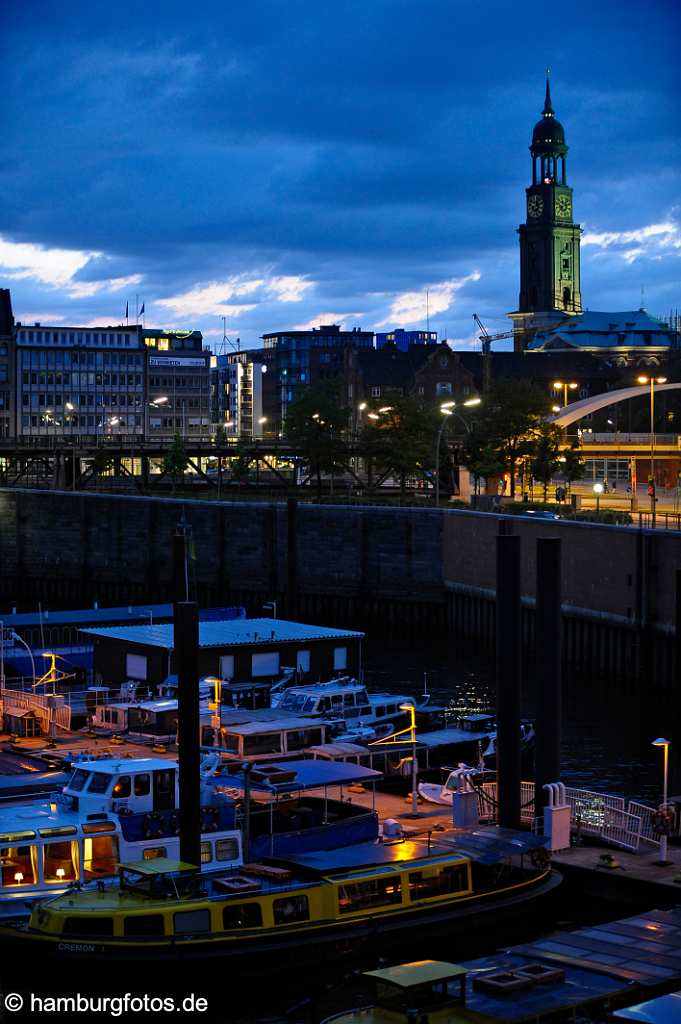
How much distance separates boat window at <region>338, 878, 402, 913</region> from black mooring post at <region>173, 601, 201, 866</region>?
12.7ft

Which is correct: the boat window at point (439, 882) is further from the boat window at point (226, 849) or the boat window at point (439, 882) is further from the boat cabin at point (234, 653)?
the boat cabin at point (234, 653)

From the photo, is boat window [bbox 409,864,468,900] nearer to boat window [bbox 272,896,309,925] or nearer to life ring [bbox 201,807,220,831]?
boat window [bbox 272,896,309,925]

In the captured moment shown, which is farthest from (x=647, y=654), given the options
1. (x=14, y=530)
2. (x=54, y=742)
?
(x=14, y=530)

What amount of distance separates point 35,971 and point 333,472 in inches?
4856

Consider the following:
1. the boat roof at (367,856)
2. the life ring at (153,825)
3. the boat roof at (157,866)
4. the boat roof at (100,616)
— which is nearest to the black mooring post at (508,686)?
the boat roof at (367,856)

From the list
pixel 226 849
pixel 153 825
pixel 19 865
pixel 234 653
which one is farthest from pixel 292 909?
pixel 234 653

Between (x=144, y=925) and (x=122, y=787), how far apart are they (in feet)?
21.1

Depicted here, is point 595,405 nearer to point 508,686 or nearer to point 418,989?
point 508,686

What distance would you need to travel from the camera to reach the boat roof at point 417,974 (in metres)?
27.0

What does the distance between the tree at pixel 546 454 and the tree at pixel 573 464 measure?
0.83 meters

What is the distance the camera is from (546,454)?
139625mm

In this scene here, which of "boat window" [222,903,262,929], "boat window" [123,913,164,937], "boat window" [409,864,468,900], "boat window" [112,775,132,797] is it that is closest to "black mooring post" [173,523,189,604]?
"boat window" [112,775,132,797]

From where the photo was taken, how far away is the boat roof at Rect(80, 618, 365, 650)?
218 feet

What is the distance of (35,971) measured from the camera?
34.0m
